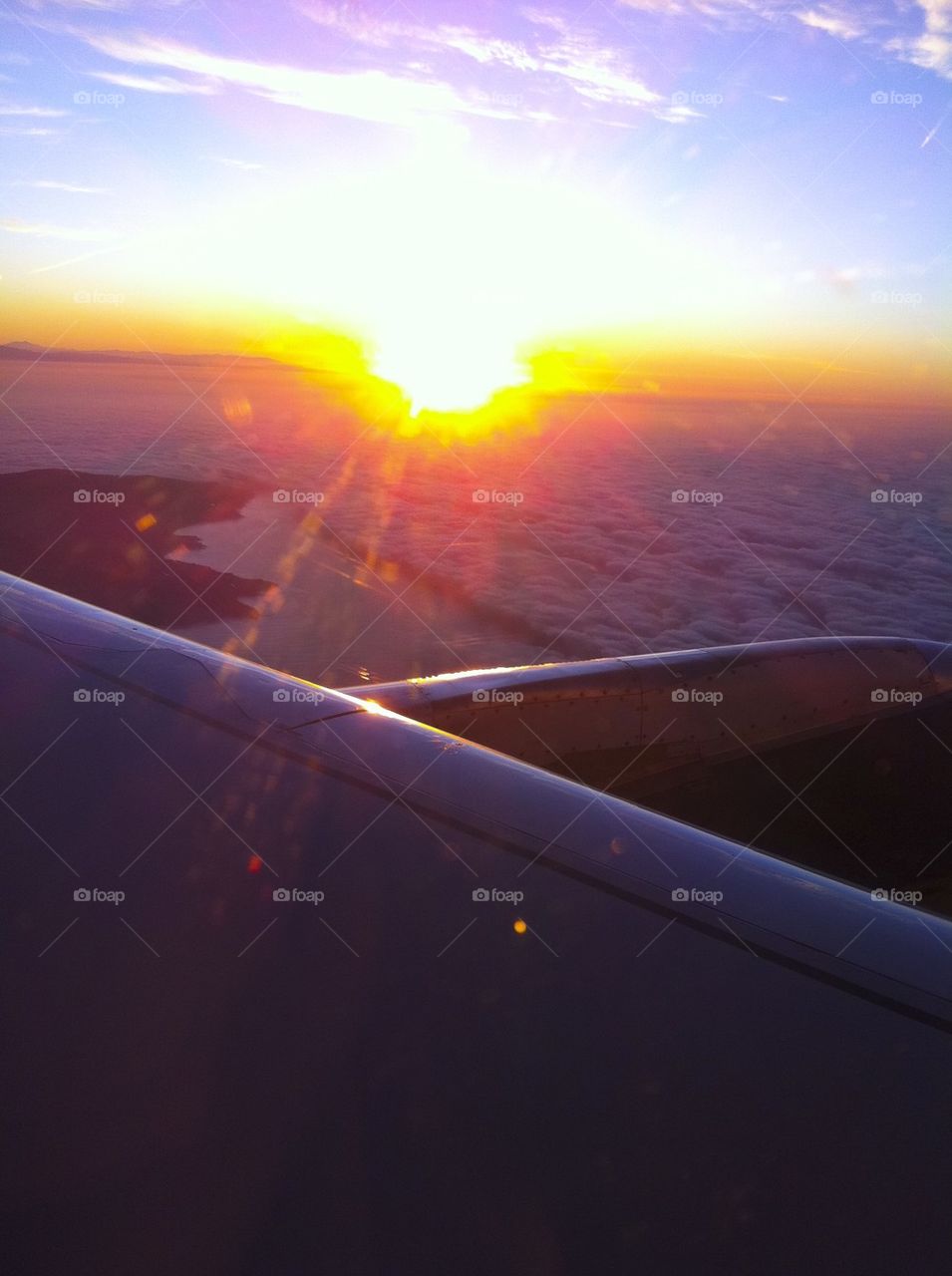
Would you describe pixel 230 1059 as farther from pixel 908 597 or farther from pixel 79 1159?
pixel 908 597

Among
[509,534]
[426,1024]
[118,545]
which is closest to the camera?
[426,1024]

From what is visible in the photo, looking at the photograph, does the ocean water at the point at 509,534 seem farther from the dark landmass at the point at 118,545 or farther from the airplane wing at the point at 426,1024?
the airplane wing at the point at 426,1024

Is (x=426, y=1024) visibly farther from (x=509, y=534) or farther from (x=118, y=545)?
(x=509, y=534)

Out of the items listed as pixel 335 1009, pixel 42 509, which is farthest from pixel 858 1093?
pixel 42 509

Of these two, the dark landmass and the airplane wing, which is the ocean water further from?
the airplane wing

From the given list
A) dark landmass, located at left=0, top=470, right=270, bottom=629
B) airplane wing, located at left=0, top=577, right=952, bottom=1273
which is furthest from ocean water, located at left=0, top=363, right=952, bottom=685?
airplane wing, located at left=0, top=577, right=952, bottom=1273

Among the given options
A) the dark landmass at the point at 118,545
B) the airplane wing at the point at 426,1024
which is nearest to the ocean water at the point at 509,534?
the dark landmass at the point at 118,545

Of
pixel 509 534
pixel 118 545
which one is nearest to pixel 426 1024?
pixel 118 545

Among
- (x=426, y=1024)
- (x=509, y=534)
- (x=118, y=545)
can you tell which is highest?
(x=509, y=534)
